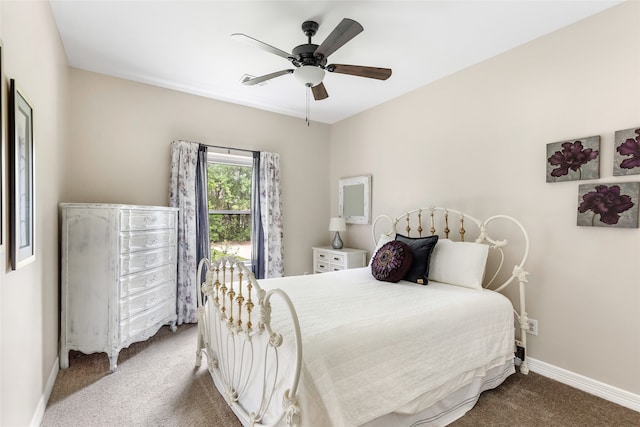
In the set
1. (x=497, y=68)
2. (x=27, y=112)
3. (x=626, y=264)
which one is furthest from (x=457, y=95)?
(x=27, y=112)

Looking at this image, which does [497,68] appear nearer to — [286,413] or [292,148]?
[292,148]

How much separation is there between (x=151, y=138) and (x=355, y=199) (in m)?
2.64

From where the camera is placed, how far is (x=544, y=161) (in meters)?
2.54

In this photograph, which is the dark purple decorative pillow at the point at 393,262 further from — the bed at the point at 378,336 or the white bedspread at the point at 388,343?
the white bedspread at the point at 388,343

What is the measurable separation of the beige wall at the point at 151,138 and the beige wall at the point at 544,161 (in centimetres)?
191

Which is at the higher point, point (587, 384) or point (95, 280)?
point (95, 280)

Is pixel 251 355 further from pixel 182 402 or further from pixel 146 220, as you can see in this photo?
pixel 146 220

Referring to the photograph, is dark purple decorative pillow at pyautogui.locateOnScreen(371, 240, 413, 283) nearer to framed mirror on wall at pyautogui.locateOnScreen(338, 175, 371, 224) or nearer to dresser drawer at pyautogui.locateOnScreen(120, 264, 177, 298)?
framed mirror on wall at pyautogui.locateOnScreen(338, 175, 371, 224)

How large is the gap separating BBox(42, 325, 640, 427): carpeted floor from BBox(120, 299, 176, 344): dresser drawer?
243 mm

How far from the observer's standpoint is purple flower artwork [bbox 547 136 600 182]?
7.39 ft

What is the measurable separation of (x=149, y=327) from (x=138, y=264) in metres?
0.62

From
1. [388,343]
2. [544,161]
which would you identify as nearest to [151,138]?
[388,343]

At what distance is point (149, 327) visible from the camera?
289cm

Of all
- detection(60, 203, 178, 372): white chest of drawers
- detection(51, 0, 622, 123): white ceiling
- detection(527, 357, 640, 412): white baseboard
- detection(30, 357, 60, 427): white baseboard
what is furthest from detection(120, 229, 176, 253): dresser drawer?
detection(527, 357, 640, 412): white baseboard
